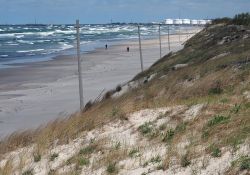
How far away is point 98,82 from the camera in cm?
3038

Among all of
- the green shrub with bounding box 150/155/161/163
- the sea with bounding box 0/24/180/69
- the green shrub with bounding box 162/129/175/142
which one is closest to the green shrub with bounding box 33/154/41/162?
the green shrub with bounding box 162/129/175/142

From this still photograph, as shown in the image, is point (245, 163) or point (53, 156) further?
point (53, 156)

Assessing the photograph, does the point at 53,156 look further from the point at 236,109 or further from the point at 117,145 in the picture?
the point at 236,109

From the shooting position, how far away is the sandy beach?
65.4 feet

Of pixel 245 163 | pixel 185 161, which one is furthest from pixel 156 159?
pixel 245 163

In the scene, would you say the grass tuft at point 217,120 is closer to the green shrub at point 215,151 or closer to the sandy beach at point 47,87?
the green shrub at point 215,151

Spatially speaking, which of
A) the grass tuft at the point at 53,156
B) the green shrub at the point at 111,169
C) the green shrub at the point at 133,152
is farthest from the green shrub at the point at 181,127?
the grass tuft at the point at 53,156

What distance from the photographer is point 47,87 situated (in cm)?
2927

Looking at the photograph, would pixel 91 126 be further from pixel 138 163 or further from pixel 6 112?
pixel 6 112

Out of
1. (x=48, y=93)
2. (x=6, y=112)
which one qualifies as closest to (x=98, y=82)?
(x=48, y=93)

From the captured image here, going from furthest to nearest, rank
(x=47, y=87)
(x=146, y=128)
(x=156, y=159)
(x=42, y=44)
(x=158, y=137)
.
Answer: (x=42, y=44), (x=47, y=87), (x=146, y=128), (x=158, y=137), (x=156, y=159)

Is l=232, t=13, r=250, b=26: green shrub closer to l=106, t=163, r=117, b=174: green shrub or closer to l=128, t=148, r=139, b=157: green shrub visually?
l=128, t=148, r=139, b=157: green shrub

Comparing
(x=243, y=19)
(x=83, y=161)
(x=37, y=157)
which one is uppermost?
(x=243, y=19)

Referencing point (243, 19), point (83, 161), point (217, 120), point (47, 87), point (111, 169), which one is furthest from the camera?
point (243, 19)
